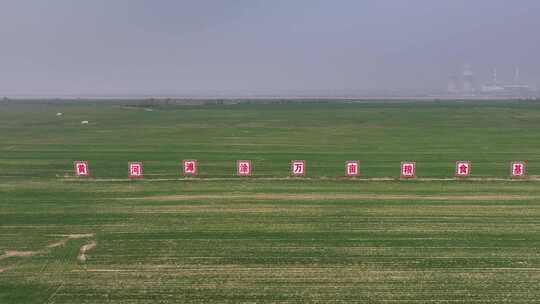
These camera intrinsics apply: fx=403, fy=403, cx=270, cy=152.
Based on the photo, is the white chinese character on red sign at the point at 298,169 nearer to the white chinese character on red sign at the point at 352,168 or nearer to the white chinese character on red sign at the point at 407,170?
the white chinese character on red sign at the point at 352,168

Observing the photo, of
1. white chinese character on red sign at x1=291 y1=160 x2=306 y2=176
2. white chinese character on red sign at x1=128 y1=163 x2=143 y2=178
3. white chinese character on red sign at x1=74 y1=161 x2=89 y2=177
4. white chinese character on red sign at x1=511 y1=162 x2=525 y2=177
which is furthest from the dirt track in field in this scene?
white chinese character on red sign at x1=74 y1=161 x2=89 y2=177

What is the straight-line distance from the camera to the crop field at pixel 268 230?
1395 cm

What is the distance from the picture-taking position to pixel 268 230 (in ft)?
62.2

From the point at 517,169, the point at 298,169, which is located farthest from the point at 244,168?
the point at 517,169

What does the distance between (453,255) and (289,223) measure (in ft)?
24.4

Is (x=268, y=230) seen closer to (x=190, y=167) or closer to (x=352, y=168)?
(x=352, y=168)

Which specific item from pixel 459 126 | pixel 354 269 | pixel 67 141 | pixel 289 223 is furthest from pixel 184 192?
pixel 459 126

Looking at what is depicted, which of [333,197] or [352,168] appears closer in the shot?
[333,197]

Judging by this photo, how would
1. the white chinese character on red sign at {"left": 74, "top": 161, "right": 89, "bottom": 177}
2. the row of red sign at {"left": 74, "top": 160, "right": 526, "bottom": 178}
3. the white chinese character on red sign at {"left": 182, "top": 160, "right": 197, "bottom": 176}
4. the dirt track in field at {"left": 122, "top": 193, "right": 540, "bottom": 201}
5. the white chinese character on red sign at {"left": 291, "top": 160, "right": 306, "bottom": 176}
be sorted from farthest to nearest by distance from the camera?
the white chinese character on red sign at {"left": 182, "top": 160, "right": 197, "bottom": 176}, the white chinese character on red sign at {"left": 291, "top": 160, "right": 306, "bottom": 176}, the white chinese character on red sign at {"left": 74, "top": 161, "right": 89, "bottom": 177}, the row of red sign at {"left": 74, "top": 160, "right": 526, "bottom": 178}, the dirt track in field at {"left": 122, "top": 193, "right": 540, "bottom": 201}

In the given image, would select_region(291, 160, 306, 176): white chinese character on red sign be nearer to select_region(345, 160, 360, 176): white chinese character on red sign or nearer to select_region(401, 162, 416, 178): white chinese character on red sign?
select_region(345, 160, 360, 176): white chinese character on red sign

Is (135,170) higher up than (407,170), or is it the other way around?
(135,170)

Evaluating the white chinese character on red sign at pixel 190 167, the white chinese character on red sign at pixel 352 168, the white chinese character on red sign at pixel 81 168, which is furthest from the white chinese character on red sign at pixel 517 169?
the white chinese character on red sign at pixel 81 168

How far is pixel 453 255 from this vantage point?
1620 cm

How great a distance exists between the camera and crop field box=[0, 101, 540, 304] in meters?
13.9
